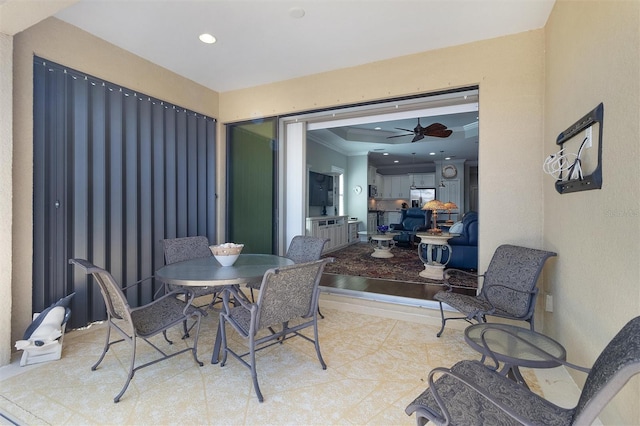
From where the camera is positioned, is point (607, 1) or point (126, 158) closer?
point (607, 1)

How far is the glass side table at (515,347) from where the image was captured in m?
1.46

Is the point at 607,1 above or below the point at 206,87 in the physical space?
below

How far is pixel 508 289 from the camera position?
2.43 metres

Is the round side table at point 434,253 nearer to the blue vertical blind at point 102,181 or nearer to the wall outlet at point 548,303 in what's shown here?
the wall outlet at point 548,303

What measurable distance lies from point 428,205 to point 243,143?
3.30 meters

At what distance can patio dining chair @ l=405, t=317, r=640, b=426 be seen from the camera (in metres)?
0.84

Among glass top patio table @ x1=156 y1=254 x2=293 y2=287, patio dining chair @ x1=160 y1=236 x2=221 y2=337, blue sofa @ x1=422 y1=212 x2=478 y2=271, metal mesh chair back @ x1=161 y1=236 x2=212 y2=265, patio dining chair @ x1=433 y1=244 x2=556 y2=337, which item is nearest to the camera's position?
glass top patio table @ x1=156 y1=254 x2=293 y2=287

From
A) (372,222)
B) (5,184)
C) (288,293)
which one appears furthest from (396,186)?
(5,184)

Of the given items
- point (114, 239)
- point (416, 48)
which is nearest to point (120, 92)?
point (114, 239)

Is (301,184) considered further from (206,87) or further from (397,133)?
(397,133)

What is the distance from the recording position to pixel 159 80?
3.39 meters

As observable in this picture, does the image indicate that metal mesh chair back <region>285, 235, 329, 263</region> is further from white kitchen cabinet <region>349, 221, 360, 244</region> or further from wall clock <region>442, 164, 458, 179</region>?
wall clock <region>442, 164, 458, 179</region>

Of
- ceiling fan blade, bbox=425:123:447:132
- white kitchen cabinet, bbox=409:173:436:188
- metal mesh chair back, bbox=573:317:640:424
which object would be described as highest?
ceiling fan blade, bbox=425:123:447:132

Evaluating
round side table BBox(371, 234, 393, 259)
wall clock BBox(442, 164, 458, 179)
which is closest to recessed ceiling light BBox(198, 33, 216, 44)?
round side table BBox(371, 234, 393, 259)
